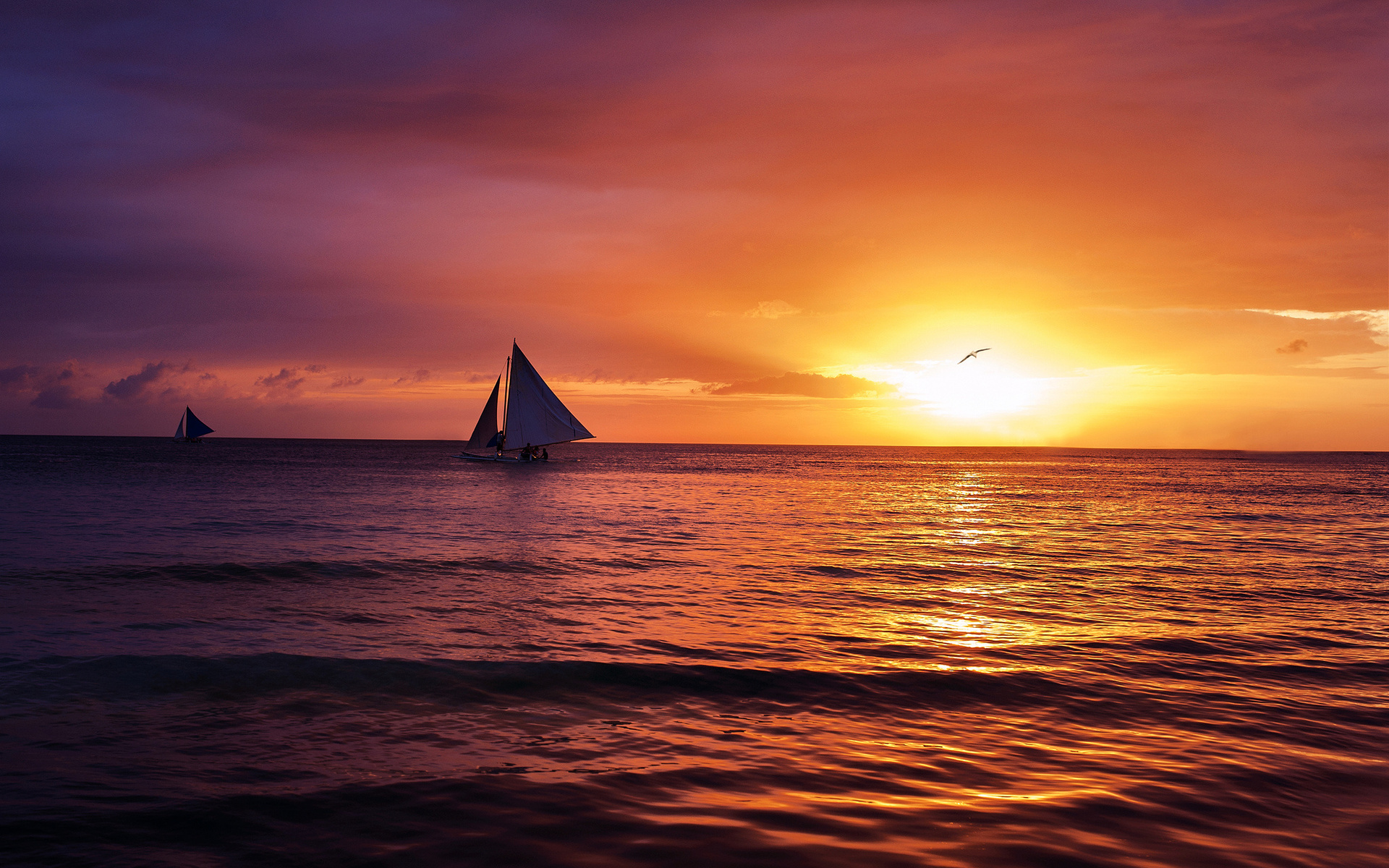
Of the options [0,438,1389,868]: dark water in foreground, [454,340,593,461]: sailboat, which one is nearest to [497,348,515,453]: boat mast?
[454,340,593,461]: sailboat

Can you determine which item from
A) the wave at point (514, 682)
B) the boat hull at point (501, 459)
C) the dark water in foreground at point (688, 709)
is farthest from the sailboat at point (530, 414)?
the wave at point (514, 682)

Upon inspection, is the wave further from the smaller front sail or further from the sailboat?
the smaller front sail

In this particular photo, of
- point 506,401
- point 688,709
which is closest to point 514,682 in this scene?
point 688,709

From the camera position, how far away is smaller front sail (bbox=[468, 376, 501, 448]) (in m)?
98.4

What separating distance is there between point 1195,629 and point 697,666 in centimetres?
1109

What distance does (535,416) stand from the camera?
299ft

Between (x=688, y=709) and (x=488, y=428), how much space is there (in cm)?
9559

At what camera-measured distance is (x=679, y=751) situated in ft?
30.5

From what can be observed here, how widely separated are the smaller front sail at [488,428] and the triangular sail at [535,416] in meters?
8.24

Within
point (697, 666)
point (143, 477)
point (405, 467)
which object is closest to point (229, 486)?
point (143, 477)

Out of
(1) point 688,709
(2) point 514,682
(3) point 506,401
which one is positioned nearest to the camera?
(1) point 688,709

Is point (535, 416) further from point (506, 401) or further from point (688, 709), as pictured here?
point (688, 709)

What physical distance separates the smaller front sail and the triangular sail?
824cm

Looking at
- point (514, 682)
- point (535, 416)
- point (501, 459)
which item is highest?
point (535, 416)
